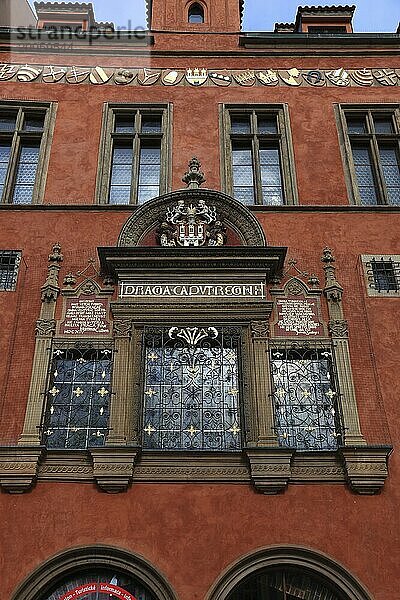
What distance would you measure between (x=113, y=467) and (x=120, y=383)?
4.11 ft

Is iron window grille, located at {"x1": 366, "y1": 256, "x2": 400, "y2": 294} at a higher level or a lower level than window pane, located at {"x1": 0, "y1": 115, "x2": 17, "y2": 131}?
lower

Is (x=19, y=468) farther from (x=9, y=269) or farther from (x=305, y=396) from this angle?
(x=305, y=396)

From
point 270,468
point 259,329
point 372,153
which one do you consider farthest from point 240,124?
point 270,468

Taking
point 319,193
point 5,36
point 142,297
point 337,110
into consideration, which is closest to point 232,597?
point 142,297

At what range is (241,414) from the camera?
10.1m

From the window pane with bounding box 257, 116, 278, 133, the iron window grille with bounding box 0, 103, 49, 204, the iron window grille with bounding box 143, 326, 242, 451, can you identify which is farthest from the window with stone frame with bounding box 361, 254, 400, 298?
the iron window grille with bounding box 0, 103, 49, 204

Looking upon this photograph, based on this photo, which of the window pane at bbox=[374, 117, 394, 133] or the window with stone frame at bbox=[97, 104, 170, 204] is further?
the window pane at bbox=[374, 117, 394, 133]

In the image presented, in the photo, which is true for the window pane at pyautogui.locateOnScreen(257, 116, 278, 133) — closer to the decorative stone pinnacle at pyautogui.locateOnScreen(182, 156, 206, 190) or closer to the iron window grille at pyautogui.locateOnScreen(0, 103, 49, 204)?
the decorative stone pinnacle at pyautogui.locateOnScreen(182, 156, 206, 190)

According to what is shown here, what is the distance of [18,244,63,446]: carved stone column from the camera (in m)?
9.88

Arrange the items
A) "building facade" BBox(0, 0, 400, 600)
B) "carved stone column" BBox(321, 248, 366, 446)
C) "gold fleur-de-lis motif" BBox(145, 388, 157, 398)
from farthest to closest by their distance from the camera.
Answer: "gold fleur-de-lis motif" BBox(145, 388, 157, 398)
"carved stone column" BBox(321, 248, 366, 446)
"building facade" BBox(0, 0, 400, 600)

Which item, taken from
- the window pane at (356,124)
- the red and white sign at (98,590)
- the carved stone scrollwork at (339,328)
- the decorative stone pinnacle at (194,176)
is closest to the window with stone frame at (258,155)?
the decorative stone pinnacle at (194,176)

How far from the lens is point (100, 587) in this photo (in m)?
8.95

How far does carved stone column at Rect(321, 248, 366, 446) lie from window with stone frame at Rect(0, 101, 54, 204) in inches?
196

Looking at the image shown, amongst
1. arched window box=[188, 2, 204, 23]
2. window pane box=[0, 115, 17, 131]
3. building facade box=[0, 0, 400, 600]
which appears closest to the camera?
building facade box=[0, 0, 400, 600]
